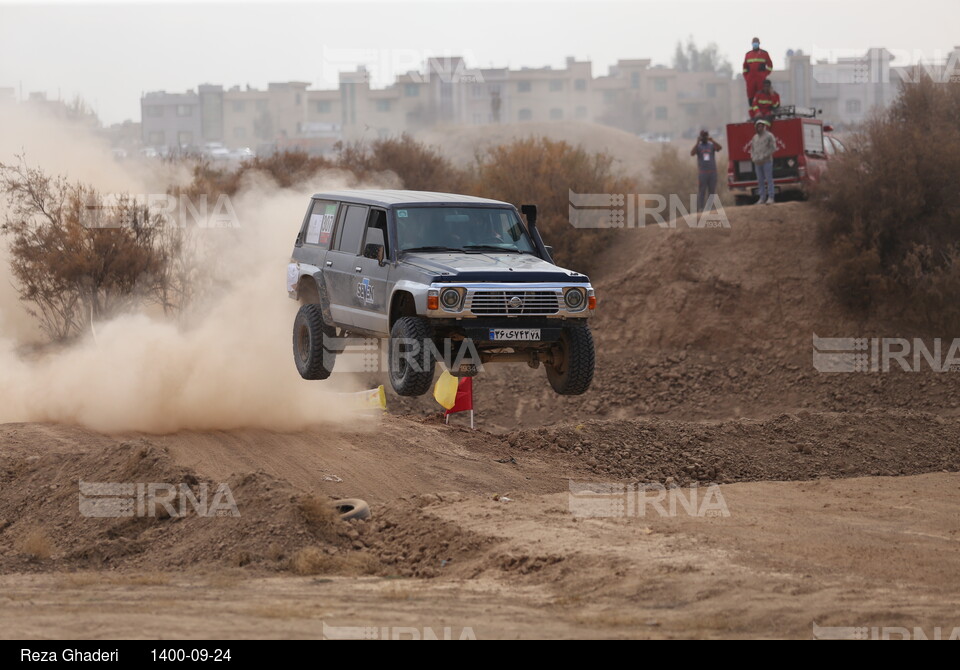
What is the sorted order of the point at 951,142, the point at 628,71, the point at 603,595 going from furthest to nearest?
the point at 628,71, the point at 951,142, the point at 603,595

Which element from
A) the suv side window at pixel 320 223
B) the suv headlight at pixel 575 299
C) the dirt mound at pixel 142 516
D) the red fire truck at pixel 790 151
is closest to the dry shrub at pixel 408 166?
the red fire truck at pixel 790 151

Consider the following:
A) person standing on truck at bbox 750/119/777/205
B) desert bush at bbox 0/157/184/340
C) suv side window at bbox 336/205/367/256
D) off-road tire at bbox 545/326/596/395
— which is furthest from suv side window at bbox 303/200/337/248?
person standing on truck at bbox 750/119/777/205

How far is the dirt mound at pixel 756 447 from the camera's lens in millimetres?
19672

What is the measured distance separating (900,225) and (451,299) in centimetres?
1880

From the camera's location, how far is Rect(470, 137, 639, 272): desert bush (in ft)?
106

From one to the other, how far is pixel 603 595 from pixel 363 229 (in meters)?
5.59

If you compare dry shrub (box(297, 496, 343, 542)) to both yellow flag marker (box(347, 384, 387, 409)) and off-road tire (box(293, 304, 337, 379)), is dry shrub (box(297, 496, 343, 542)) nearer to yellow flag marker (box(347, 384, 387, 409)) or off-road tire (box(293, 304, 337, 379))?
off-road tire (box(293, 304, 337, 379))

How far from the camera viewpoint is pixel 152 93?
401 feet

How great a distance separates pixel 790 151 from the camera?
98.5 ft

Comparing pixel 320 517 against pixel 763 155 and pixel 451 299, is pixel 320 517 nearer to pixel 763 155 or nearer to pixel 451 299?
pixel 451 299

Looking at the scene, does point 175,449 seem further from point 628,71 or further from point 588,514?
point 628,71

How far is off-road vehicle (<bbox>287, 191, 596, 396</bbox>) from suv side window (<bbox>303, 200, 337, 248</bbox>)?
0.09ft

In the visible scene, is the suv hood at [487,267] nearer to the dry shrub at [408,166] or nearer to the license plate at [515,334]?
the license plate at [515,334]
